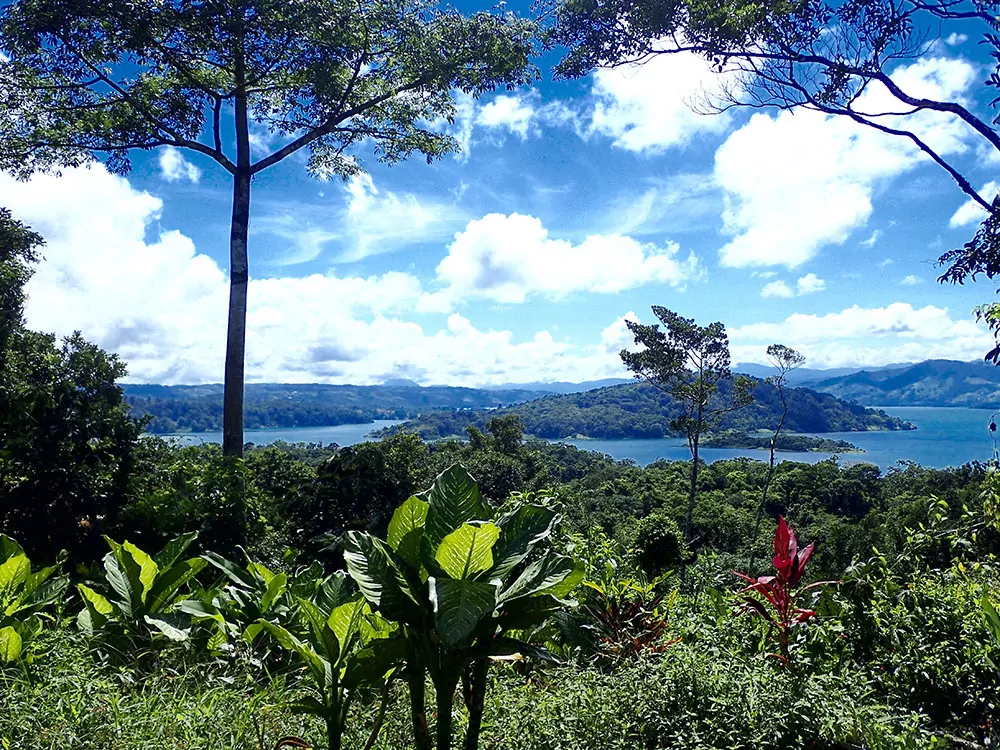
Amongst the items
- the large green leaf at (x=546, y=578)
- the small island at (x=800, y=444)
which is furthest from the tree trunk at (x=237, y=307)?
the small island at (x=800, y=444)

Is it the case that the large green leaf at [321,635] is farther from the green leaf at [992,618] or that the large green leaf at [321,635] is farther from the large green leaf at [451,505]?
the green leaf at [992,618]

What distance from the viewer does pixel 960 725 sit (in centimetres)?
186

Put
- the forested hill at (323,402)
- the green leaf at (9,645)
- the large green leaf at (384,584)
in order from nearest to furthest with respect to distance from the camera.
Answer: the large green leaf at (384,584) < the green leaf at (9,645) < the forested hill at (323,402)

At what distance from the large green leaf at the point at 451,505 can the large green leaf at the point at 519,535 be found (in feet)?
0.30

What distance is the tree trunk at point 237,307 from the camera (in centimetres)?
542

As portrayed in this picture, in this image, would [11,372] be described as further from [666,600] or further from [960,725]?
[960,725]

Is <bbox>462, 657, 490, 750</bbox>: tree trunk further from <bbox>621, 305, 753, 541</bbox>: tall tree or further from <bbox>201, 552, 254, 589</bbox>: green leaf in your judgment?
<bbox>621, 305, 753, 541</bbox>: tall tree

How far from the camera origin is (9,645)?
195 centimetres

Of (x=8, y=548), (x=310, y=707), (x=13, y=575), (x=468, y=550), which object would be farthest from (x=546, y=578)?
(x=8, y=548)

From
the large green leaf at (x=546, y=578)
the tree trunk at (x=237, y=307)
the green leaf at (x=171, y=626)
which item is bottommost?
the green leaf at (x=171, y=626)

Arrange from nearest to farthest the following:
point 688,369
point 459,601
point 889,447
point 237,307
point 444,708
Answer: point 459,601 < point 444,708 < point 237,307 < point 688,369 < point 889,447

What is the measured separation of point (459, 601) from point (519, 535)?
0.30 meters

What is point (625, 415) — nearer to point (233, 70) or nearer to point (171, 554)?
point (233, 70)

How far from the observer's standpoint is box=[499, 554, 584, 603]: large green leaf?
1.48 m
